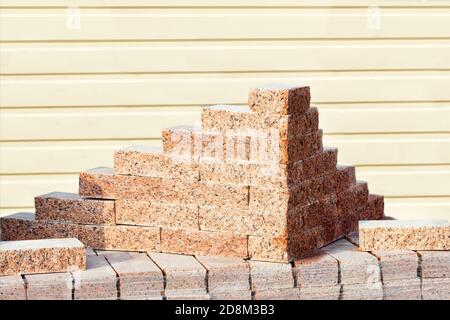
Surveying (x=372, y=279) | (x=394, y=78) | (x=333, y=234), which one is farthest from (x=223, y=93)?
(x=372, y=279)

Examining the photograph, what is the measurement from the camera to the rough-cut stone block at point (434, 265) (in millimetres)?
8117

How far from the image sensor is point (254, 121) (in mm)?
8219

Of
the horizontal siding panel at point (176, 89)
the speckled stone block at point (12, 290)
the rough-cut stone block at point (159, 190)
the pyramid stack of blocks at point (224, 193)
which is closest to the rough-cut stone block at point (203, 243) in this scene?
the pyramid stack of blocks at point (224, 193)

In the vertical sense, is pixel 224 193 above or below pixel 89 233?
above

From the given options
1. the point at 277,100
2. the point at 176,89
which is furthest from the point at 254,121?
the point at 176,89

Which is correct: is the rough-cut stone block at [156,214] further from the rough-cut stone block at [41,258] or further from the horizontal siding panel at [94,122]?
the horizontal siding panel at [94,122]

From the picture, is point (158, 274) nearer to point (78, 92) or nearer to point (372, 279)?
point (372, 279)

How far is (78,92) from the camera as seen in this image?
1048 centimetres

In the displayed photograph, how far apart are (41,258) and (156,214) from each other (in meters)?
1.02

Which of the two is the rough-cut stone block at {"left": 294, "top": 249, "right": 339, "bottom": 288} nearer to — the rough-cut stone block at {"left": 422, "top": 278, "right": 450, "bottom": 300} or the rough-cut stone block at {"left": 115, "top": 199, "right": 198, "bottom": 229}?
the rough-cut stone block at {"left": 422, "top": 278, "right": 450, "bottom": 300}

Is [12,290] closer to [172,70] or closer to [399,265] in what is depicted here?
[399,265]

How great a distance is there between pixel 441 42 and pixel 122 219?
12.7 feet

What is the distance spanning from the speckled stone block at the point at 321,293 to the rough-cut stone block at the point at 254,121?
108 centimetres

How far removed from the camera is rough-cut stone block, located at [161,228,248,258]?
8156 mm
